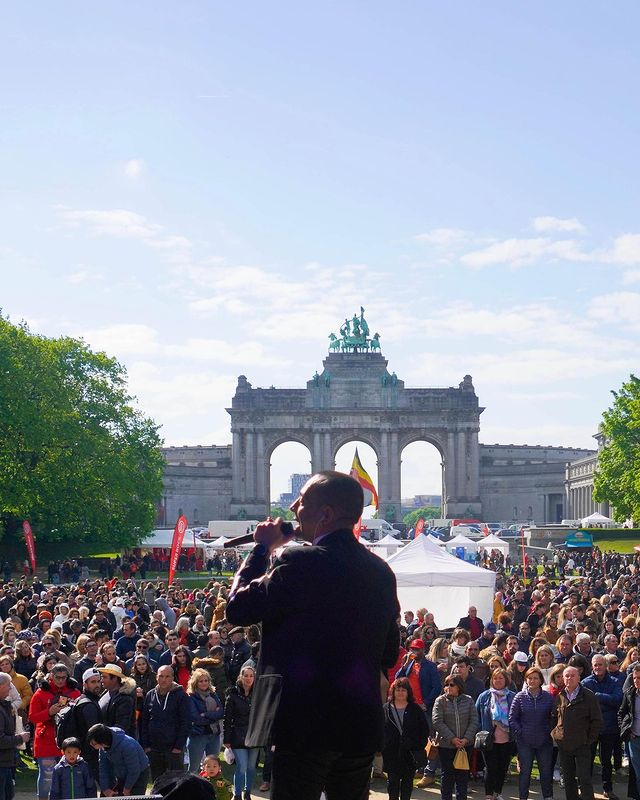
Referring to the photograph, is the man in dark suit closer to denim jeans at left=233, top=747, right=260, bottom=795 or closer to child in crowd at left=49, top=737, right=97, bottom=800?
child in crowd at left=49, top=737, right=97, bottom=800

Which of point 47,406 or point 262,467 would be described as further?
point 262,467

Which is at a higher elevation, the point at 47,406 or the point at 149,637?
the point at 47,406

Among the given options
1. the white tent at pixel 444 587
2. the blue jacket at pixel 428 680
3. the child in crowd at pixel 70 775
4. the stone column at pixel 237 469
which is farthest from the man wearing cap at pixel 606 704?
the stone column at pixel 237 469

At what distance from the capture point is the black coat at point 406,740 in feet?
44.3

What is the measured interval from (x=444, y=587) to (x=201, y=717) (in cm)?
1252

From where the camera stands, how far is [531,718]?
46.4 ft

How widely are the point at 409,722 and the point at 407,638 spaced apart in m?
5.85

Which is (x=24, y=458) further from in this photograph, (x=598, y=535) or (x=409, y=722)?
(x=409, y=722)

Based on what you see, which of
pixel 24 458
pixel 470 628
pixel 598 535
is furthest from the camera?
pixel 598 535

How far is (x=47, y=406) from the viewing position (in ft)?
184

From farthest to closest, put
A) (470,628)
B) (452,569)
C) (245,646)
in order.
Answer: (452,569), (470,628), (245,646)

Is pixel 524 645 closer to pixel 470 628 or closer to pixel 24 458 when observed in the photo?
pixel 470 628

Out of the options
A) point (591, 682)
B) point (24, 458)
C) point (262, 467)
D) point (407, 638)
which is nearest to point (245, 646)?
point (407, 638)

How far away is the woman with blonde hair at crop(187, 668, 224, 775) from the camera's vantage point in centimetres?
1381
